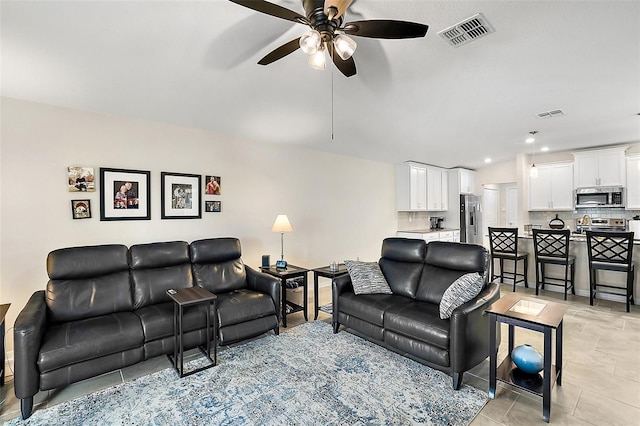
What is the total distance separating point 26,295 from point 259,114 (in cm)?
291

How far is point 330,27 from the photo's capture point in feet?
5.68

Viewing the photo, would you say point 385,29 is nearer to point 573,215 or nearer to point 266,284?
point 266,284

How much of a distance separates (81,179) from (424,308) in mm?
3630

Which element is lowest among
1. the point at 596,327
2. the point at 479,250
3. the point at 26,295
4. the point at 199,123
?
the point at 596,327

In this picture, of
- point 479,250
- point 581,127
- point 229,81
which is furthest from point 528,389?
point 581,127

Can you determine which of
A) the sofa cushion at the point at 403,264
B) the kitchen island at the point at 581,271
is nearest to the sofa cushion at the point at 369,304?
the sofa cushion at the point at 403,264

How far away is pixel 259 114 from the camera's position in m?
3.63

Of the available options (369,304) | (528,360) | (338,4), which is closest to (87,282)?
(369,304)

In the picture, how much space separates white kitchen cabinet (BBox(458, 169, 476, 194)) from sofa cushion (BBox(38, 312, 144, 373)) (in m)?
7.09

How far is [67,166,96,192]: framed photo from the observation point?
122 inches

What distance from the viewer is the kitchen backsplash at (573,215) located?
558 centimetres

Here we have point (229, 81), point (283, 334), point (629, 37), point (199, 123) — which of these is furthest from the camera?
point (199, 123)

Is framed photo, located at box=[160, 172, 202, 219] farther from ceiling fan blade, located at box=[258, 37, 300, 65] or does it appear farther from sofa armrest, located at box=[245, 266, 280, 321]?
ceiling fan blade, located at box=[258, 37, 300, 65]

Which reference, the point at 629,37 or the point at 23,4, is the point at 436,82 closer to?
the point at 629,37
